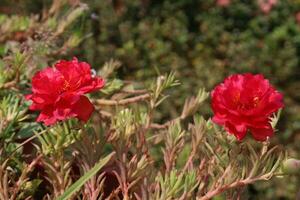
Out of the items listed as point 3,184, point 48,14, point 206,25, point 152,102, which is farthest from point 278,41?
point 3,184

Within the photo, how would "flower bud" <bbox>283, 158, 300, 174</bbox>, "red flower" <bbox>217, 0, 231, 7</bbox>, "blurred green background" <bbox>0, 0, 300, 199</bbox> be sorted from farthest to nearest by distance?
"red flower" <bbox>217, 0, 231, 7</bbox>, "blurred green background" <bbox>0, 0, 300, 199</bbox>, "flower bud" <bbox>283, 158, 300, 174</bbox>

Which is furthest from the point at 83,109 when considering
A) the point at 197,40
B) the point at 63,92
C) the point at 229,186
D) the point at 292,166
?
the point at 197,40

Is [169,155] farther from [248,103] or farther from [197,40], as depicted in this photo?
[197,40]

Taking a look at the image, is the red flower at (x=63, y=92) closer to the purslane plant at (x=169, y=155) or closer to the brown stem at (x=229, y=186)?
the purslane plant at (x=169, y=155)

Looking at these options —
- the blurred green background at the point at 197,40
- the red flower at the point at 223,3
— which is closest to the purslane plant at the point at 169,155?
the blurred green background at the point at 197,40

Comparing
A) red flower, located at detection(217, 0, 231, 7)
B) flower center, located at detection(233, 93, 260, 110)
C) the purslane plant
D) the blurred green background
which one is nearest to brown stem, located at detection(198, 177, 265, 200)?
the purslane plant

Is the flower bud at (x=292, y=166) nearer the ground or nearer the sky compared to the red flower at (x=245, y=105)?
nearer the ground

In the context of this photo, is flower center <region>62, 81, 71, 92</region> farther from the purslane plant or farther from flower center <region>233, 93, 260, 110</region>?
flower center <region>233, 93, 260, 110</region>

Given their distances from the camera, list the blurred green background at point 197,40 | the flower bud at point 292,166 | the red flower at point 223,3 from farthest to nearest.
Answer: 1. the red flower at point 223,3
2. the blurred green background at point 197,40
3. the flower bud at point 292,166
